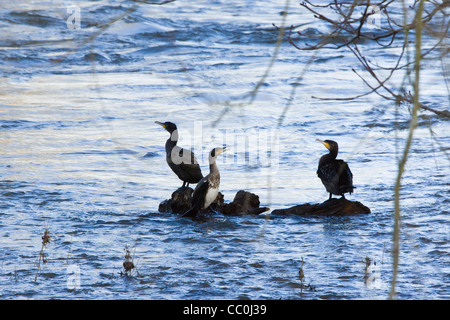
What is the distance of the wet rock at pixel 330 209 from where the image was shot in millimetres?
8109

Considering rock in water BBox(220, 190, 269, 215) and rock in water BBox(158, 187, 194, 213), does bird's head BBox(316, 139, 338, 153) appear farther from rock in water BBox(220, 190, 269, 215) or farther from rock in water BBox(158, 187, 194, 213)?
rock in water BBox(158, 187, 194, 213)

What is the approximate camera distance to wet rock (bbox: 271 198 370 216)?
8109mm

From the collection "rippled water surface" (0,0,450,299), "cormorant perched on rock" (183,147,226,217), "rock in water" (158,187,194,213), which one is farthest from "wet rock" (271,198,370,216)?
"rock in water" (158,187,194,213)

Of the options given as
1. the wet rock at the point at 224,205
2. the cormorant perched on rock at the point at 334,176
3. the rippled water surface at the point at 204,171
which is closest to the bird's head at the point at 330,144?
the cormorant perched on rock at the point at 334,176

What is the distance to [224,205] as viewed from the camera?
8.41 m

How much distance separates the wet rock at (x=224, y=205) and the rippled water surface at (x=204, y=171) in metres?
0.13

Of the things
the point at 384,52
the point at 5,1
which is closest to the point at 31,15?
the point at 5,1

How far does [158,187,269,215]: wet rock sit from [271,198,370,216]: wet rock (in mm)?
253

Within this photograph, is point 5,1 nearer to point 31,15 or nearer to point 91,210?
point 31,15

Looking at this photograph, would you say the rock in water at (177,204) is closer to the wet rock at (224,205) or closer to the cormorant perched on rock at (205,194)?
the wet rock at (224,205)

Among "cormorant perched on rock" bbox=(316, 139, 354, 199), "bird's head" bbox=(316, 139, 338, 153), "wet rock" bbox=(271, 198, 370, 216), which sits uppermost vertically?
"bird's head" bbox=(316, 139, 338, 153)

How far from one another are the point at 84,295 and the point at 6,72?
14.1m

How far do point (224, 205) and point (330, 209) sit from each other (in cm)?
124

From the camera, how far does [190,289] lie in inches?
219
